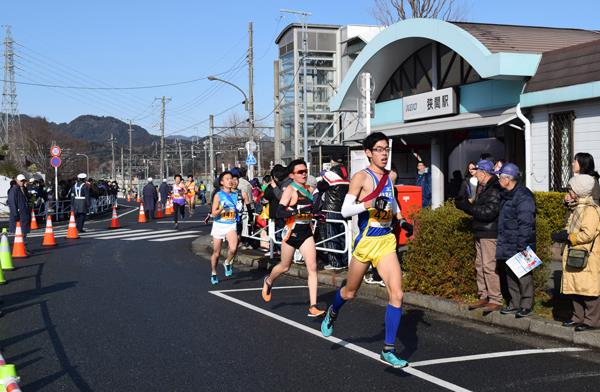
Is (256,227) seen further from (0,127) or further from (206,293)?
(0,127)

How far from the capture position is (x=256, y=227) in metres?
15.5

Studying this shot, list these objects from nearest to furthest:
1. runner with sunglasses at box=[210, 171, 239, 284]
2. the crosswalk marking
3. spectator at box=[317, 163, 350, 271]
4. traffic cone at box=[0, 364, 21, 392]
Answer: traffic cone at box=[0, 364, 21, 392] < runner with sunglasses at box=[210, 171, 239, 284] < spectator at box=[317, 163, 350, 271] < the crosswalk marking

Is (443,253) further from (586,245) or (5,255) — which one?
(5,255)

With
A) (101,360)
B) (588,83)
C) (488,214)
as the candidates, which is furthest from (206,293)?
(588,83)

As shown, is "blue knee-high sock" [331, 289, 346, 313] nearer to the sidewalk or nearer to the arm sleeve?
the arm sleeve

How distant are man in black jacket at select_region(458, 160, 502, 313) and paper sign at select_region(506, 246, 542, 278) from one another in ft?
1.84

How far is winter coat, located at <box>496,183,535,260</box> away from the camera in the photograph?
726 centimetres

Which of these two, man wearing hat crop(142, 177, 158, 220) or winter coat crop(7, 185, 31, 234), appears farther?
man wearing hat crop(142, 177, 158, 220)

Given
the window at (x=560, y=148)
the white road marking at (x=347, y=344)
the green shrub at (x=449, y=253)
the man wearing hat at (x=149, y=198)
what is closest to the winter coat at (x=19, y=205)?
the white road marking at (x=347, y=344)

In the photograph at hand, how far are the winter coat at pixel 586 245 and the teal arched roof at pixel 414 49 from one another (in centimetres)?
800

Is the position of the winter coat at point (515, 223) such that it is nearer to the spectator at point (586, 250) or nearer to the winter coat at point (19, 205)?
the spectator at point (586, 250)

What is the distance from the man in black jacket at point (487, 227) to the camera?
301 inches

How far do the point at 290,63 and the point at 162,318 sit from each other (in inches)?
1734

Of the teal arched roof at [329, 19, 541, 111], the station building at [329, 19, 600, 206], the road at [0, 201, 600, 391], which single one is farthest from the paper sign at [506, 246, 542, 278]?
the teal arched roof at [329, 19, 541, 111]
